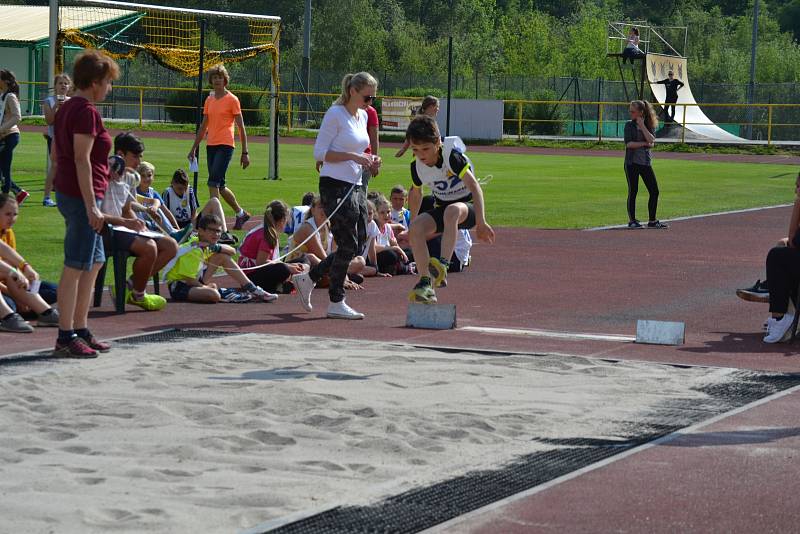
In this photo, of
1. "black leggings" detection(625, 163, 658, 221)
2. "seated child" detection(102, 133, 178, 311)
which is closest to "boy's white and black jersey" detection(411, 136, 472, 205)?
"seated child" detection(102, 133, 178, 311)

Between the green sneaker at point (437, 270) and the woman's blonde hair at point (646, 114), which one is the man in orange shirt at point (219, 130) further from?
the green sneaker at point (437, 270)

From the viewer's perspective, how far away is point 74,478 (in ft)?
19.4

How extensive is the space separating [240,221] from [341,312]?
302 inches

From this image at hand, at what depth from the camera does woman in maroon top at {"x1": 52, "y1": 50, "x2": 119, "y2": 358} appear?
883 centimetres

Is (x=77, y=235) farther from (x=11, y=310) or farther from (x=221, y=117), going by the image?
(x=221, y=117)

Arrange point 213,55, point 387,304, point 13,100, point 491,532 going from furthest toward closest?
point 213,55
point 13,100
point 387,304
point 491,532

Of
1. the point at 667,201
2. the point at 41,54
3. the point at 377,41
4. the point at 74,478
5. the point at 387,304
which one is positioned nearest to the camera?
the point at 74,478

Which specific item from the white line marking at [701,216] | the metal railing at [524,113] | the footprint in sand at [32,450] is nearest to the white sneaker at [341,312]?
the footprint in sand at [32,450]

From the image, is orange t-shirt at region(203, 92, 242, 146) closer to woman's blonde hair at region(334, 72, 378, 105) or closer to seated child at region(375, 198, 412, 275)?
seated child at region(375, 198, 412, 275)

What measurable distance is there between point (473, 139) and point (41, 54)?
2303 cm

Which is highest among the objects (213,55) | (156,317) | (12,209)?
(213,55)

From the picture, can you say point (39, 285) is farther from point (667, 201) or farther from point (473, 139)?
point (473, 139)

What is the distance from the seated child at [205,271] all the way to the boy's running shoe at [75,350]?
2977 millimetres

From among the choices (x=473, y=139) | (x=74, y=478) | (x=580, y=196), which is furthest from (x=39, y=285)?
(x=473, y=139)
